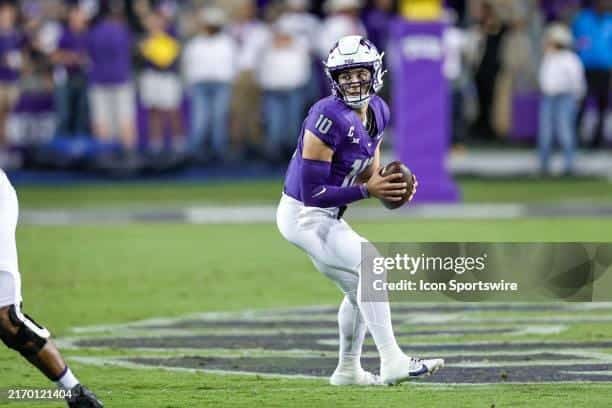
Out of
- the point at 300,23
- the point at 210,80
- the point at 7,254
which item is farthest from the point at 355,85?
the point at 300,23

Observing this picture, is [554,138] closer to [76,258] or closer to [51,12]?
[51,12]

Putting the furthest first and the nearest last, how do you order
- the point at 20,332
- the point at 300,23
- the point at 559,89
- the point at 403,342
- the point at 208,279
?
1. the point at 300,23
2. the point at 559,89
3. the point at 208,279
4. the point at 403,342
5. the point at 20,332

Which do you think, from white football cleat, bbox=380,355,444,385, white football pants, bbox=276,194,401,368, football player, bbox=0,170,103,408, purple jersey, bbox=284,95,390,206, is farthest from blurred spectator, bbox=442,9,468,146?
football player, bbox=0,170,103,408

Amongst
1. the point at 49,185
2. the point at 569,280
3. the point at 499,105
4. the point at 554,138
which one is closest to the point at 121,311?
the point at 569,280

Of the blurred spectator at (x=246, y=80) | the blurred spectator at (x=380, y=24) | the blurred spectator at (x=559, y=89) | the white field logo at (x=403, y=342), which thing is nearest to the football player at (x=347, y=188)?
the white field logo at (x=403, y=342)

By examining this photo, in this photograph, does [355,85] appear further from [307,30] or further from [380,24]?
[380,24]

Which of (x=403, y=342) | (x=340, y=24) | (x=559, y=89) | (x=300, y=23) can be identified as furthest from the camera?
(x=300, y=23)

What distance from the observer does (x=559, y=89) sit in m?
19.5

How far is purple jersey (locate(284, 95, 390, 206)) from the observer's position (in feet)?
26.3

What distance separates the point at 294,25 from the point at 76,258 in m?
7.79

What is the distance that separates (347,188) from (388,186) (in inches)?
8.7

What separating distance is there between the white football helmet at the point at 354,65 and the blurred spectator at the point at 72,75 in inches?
506

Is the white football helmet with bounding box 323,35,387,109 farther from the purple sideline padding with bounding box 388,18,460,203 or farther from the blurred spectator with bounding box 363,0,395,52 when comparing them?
the blurred spectator with bounding box 363,0,395,52

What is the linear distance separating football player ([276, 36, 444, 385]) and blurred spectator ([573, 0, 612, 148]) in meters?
13.1
